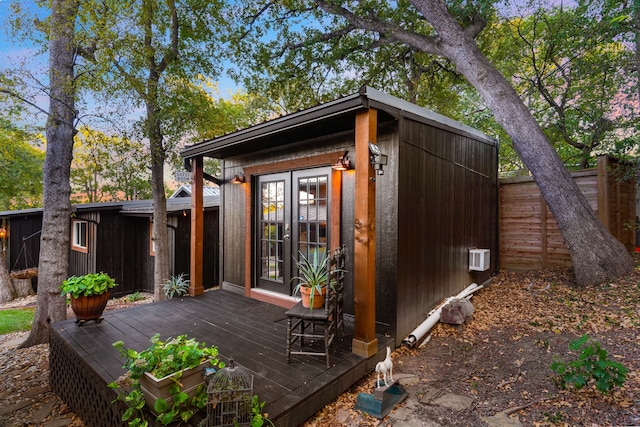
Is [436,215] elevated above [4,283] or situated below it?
above

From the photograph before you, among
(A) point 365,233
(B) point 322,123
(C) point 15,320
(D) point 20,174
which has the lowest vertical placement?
(C) point 15,320

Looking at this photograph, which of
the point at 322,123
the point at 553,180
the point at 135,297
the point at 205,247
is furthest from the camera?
the point at 135,297

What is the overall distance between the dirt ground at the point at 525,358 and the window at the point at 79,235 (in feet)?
34.6

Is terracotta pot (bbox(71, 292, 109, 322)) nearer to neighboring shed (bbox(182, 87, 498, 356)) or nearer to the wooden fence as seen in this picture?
neighboring shed (bbox(182, 87, 498, 356))

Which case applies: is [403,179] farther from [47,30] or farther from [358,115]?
[47,30]

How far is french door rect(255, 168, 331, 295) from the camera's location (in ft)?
14.1

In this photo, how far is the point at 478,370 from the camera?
3039mm

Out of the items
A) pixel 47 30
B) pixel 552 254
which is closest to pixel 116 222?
pixel 47 30

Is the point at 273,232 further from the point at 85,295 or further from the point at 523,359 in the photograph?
the point at 523,359

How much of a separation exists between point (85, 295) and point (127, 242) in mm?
6714

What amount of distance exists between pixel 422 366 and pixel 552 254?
385 centimetres

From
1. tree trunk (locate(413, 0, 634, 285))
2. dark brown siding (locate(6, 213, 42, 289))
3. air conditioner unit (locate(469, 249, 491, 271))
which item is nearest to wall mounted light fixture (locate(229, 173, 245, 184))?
air conditioner unit (locate(469, 249, 491, 271))

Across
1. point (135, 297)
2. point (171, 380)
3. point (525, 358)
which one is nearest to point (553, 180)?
point (525, 358)

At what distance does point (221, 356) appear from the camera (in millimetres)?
2988
